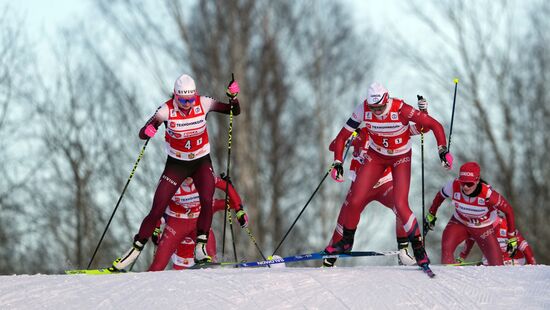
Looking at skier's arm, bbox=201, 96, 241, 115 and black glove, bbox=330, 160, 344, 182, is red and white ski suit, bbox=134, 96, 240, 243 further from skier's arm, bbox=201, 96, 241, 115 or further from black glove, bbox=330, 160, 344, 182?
black glove, bbox=330, 160, 344, 182

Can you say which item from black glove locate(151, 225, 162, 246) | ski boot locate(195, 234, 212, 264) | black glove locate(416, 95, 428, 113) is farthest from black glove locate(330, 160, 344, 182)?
black glove locate(151, 225, 162, 246)

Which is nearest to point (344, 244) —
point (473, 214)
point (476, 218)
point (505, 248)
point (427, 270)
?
point (427, 270)

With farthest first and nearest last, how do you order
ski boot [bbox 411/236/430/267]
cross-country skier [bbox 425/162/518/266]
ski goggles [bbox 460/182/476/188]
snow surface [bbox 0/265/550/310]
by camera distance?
cross-country skier [bbox 425/162/518/266] < ski goggles [bbox 460/182/476/188] < ski boot [bbox 411/236/430/267] < snow surface [bbox 0/265/550/310]

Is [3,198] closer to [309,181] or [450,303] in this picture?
[309,181]

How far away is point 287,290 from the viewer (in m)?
10.1

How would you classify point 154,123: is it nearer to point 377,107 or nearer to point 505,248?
point 377,107

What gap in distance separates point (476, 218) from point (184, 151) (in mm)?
3801

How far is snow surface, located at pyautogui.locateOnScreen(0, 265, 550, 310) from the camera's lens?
983 centimetres

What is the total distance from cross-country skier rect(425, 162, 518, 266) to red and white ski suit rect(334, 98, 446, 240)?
5.12 ft

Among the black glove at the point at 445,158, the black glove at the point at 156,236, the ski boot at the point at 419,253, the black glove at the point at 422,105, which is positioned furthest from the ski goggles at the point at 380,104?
the black glove at the point at 156,236

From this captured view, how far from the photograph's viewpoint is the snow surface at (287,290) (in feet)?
32.2

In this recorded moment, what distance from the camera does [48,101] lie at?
27500mm

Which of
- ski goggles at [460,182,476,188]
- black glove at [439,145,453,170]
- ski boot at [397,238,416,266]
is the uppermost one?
black glove at [439,145,453,170]

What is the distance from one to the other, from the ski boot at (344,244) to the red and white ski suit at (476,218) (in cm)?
156
